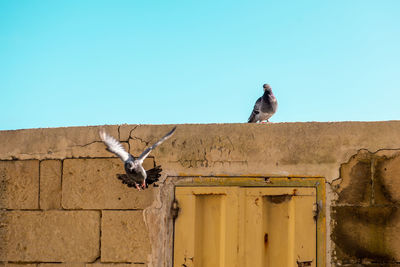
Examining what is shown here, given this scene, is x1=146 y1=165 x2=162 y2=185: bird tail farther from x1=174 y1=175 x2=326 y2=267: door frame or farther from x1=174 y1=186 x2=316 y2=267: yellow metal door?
x1=174 y1=186 x2=316 y2=267: yellow metal door

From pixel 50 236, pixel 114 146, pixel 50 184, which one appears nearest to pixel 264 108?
pixel 114 146

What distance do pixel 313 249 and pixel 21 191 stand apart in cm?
252

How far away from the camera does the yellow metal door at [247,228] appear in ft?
11.3

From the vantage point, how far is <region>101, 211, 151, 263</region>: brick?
367cm

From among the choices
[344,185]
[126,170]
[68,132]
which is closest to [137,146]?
[126,170]

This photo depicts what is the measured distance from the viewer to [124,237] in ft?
12.2

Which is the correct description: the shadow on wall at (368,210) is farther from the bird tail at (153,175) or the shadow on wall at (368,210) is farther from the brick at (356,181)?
the bird tail at (153,175)

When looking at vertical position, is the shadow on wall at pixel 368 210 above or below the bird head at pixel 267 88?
below

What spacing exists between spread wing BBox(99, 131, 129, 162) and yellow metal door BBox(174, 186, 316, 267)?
589 millimetres

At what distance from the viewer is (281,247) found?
11.4 ft

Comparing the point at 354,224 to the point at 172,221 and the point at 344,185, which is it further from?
the point at 172,221

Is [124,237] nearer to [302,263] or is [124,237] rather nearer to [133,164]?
[133,164]

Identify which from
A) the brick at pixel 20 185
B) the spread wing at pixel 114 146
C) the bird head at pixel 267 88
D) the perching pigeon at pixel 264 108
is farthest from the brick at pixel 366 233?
the bird head at pixel 267 88

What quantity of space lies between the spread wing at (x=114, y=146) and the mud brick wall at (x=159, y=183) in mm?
70
